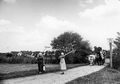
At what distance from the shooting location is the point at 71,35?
5191 centimetres

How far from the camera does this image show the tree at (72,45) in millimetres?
47178

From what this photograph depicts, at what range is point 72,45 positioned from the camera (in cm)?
4950

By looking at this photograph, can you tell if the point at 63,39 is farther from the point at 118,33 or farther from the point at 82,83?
the point at 82,83

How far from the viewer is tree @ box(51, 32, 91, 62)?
47.2m

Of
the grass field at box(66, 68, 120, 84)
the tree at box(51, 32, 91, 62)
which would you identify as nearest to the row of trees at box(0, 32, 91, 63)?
the tree at box(51, 32, 91, 62)

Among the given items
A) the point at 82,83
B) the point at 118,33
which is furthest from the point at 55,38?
the point at 82,83

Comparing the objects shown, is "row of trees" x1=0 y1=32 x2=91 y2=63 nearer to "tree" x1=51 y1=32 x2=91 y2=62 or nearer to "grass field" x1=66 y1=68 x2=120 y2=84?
"tree" x1=51 y1=32 x2=91 y2=62

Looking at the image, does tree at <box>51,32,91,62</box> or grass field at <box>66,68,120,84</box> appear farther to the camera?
tree at <box>51,32,91,62</box>

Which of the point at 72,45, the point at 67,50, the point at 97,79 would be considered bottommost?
the point at 97,79

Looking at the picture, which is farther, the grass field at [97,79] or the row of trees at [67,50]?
the row of trees at [67,50]

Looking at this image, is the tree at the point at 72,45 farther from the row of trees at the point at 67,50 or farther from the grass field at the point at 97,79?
the grass field at the point at 97,79

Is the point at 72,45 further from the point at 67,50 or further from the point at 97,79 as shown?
the point at 97,79

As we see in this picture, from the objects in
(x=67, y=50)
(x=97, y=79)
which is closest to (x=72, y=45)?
(x=67, y=50)

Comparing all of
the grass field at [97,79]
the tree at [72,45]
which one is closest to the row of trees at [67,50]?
the tree at [72,45]
